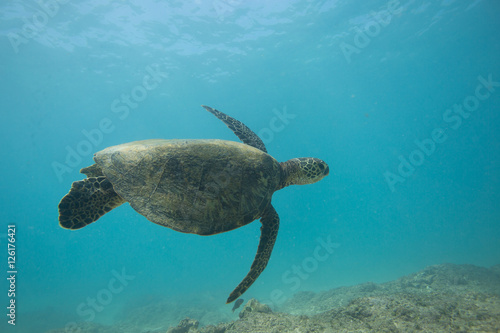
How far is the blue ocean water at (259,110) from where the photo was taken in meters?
24.0

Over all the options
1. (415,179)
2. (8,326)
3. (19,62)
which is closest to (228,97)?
(19,62)

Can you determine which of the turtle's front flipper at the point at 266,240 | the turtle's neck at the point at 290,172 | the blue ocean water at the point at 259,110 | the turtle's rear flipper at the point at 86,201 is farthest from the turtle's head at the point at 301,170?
the blue ocean water at the point at 259,110

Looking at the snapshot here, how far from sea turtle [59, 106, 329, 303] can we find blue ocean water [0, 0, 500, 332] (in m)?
10.2

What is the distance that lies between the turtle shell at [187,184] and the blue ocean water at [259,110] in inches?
445

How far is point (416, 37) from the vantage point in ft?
100

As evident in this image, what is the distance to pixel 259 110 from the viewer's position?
5806cm

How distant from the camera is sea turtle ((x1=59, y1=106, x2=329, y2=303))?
3400 mm

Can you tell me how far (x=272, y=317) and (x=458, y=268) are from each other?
12830mm

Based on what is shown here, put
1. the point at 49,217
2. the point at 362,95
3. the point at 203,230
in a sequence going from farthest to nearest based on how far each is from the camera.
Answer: the point at 49,217, the point at 362,95, the point at 203,230

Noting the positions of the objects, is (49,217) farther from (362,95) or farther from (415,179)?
(415,179)

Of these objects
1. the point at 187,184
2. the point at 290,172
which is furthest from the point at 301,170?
the point at 187,184

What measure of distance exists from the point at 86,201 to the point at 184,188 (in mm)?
2110

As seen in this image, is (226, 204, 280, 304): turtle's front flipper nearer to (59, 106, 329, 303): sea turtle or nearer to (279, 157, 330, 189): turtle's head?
(59, 106, 329, 303): sea turtle

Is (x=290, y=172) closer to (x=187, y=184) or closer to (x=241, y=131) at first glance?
(x=241, y=131)
